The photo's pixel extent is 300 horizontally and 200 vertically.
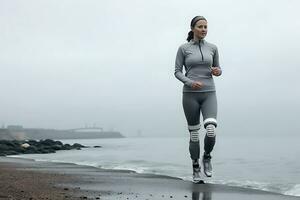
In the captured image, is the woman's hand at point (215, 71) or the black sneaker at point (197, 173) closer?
the woman's hand at point (215, 71)

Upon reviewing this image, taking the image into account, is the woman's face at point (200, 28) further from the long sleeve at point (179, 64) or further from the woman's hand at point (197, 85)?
the woman's hand at point (197, 85)

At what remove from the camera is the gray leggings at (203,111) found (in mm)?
7188

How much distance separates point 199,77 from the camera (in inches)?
287

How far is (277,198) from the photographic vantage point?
9000 mm

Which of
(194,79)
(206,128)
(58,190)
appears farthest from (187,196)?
(58,190)

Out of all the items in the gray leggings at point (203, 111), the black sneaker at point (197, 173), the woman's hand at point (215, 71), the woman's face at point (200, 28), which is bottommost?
the black sneaker at point (197, 173)

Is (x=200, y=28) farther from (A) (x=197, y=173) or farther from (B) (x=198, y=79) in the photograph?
(A) (x=197, y=173)

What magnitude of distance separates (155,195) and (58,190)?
5.73 feet

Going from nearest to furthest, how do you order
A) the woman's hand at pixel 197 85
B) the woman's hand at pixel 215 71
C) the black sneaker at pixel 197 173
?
the woman's hand at pixel 197 85
the woman's hand at pixel 215 71
the black sneaker at pixel 197 173

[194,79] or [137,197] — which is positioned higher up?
[194,79]

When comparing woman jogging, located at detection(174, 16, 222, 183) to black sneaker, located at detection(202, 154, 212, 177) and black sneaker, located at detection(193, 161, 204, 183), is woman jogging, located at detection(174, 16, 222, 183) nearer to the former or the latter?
black sneaker, located at detection(202, 154, 212, 177)

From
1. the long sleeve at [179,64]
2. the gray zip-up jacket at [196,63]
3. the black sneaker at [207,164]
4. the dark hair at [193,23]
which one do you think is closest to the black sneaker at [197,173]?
the black sneaker at [207,164]

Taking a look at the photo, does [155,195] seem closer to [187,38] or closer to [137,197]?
[137,197]

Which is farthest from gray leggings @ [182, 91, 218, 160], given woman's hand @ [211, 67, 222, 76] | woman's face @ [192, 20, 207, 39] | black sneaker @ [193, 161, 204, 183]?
woman's face @ [192, 20, 207, 39]
